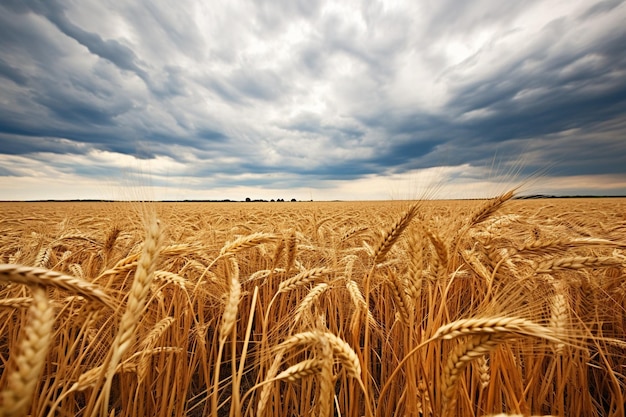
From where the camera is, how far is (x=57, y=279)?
811 mm

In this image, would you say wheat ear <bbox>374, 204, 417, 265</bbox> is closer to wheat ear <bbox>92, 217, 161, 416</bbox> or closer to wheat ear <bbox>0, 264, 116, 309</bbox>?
wheat ear <bbox>92, 217, 161, 416</bbox>

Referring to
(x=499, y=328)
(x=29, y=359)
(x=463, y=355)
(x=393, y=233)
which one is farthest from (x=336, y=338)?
(x=29, y=359)

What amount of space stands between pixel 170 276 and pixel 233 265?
566 mm

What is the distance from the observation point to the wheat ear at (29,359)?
0.66 meters

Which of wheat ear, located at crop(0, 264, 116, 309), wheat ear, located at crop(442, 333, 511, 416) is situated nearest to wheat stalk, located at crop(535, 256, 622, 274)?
wheat ear, located at crop(442, 333, 511, 416)

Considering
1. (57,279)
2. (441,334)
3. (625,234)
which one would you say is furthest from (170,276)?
(625,234)

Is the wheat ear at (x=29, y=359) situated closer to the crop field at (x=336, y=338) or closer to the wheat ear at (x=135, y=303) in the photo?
the crop field at (x=336, y=338)

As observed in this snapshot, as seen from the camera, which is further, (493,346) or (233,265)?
(233,265)

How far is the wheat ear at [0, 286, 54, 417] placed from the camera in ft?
2.17

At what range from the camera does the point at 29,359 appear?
70 centimetres

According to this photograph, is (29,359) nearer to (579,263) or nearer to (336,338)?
(336,338)

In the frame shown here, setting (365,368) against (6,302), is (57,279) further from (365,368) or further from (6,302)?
(365,368)

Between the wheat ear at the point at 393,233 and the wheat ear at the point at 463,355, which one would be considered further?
the wheat ear at the point at 393,233

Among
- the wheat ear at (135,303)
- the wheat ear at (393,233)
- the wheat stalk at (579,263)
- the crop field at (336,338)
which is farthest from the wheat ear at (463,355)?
the wheat ear at (135,303)
